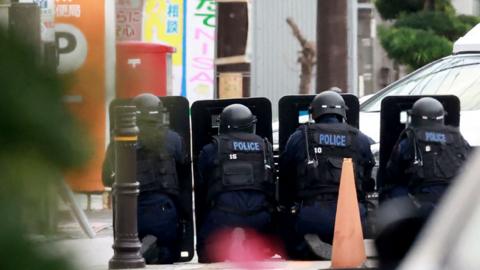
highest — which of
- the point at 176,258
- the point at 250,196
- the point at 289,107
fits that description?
the point at 289,107

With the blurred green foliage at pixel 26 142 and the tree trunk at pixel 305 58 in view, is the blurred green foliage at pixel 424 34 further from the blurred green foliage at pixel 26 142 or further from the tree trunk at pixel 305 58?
the blurred green foliage at pixel 26 142

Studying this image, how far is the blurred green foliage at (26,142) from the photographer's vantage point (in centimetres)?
99

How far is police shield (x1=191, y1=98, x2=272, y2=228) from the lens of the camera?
8516 mm

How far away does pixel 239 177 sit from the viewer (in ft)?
26.6

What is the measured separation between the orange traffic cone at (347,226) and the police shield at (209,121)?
1029 millimetres

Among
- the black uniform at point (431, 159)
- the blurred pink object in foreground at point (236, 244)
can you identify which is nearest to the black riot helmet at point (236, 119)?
the blurred pink object in foreground at point (236, 244)

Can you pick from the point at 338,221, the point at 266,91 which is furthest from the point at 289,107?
the point at 266,91

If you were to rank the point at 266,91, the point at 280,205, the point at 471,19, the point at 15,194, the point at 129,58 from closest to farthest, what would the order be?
1. the point at 15,194
2. the point at 129,58
3. the point at 280,205
4. the point at 266,91
5. the point at 471,19

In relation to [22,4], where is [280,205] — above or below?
below

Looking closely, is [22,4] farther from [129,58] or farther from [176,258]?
[176,258]

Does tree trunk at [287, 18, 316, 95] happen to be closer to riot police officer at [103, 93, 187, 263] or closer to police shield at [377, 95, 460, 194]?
police shield at [377, 95, 460, 194]

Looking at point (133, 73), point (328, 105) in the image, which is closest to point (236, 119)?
point (328, 105)

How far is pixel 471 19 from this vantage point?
2923 centimetres

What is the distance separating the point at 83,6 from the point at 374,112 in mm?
8934
